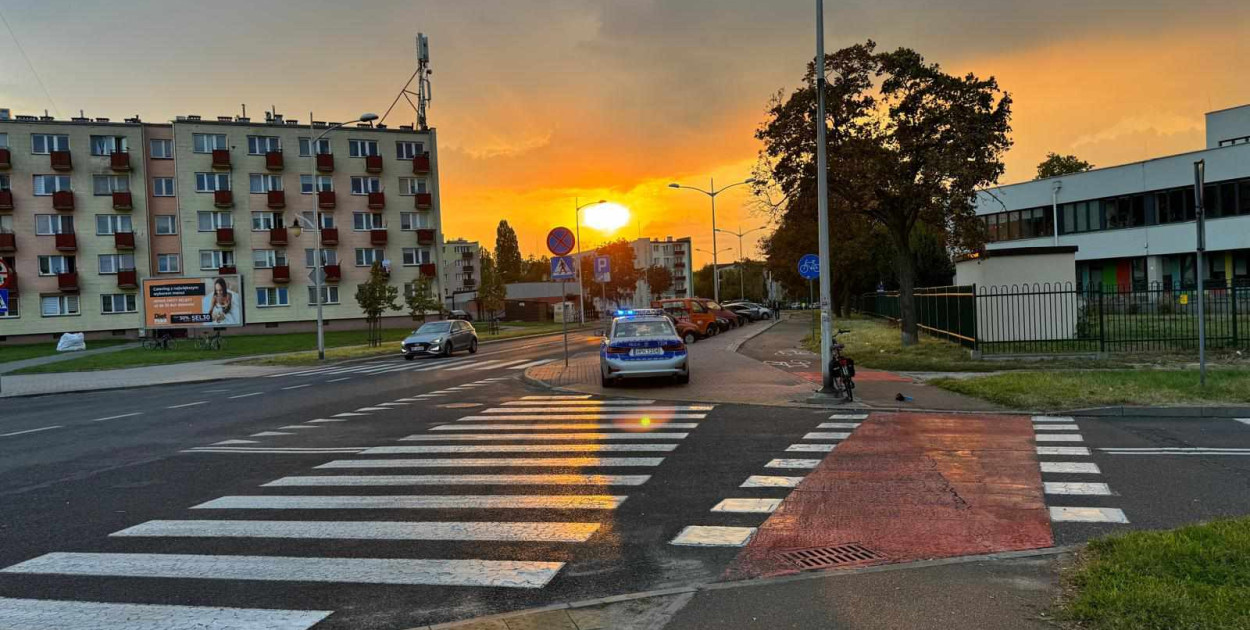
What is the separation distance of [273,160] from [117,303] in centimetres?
1443

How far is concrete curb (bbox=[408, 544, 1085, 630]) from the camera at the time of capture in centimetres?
400

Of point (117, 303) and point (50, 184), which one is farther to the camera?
point (117, 303)

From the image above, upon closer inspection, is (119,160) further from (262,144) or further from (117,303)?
(117,303)

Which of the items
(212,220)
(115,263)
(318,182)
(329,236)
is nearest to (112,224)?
(115,263)

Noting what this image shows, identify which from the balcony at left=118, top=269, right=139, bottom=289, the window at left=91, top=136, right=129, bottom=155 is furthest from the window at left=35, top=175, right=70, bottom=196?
the balcony at left=118, top=269, right=139, bottom=289

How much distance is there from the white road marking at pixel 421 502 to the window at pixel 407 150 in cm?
5388

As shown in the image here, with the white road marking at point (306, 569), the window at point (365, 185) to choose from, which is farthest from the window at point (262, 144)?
the white road marking at point (306, 569)

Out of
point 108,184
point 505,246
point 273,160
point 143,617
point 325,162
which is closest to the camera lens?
point 143,617

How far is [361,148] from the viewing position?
5584 cm

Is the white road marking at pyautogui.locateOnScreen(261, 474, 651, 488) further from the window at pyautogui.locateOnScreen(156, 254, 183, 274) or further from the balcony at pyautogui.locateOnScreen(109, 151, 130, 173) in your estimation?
the window at pyautogui.locateOnScreen(156, 254, 183, 274)

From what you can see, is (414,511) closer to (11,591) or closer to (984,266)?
(11,591)

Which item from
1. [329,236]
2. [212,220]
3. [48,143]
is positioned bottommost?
[329,236]

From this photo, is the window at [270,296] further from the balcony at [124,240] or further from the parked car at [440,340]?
the parked car at [440,340]

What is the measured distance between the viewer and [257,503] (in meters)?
6.71
